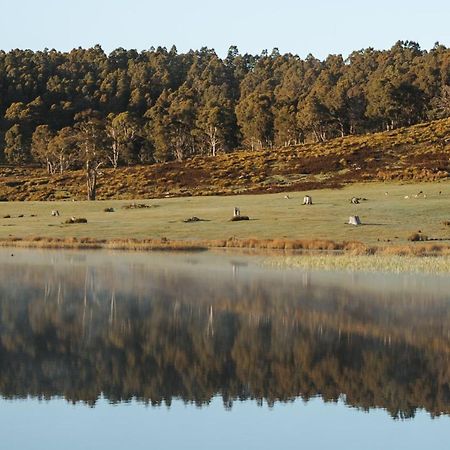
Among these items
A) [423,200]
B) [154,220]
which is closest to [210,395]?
[154,220]

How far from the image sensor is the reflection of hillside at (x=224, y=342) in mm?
16188

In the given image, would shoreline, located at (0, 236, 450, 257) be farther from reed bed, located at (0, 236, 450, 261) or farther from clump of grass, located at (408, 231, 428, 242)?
clump of grass, located at (408, 231, 428, 242)

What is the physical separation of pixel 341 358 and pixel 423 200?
5140 cm

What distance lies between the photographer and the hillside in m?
100

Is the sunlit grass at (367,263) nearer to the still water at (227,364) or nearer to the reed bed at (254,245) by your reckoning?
the reed bed at (254,245)

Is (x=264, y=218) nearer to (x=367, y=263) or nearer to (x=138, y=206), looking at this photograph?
(x=138, y=206)

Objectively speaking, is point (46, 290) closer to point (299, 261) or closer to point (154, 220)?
point (299, 261)

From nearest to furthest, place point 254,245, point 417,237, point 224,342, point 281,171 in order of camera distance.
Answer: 1. point 224,342
2. point 417,237
3. point 254,245
4. point 281,171

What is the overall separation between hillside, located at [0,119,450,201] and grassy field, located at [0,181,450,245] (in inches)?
630

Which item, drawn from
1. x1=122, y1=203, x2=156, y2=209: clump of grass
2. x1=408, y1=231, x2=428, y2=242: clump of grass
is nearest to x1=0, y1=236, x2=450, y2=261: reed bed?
x1=408, y1=231, x2=428, y2=242: clump of grass

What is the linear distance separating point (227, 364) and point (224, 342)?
2.85 metres

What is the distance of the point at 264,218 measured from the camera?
62.5m

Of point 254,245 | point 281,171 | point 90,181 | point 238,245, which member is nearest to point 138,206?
point 90,181

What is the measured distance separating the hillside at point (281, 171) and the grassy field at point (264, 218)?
52.5 ft
